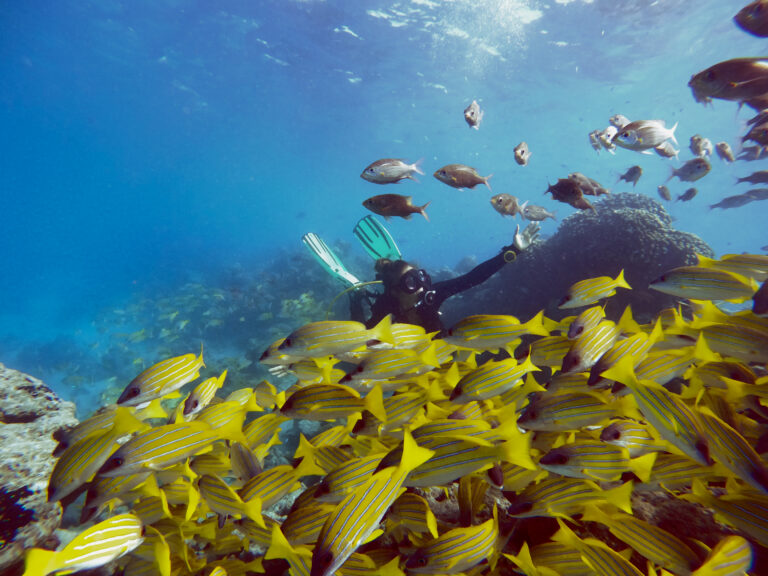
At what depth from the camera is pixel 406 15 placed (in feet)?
74.4

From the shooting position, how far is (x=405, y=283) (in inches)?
206


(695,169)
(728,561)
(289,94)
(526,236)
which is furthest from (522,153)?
(289,94)

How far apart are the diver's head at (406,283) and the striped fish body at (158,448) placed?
12.1ft

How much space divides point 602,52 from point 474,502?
3483 centimetres

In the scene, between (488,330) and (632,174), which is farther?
(632,174)

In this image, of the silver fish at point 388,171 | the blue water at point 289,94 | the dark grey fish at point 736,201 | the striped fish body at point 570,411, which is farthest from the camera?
the blue water at point 289,94

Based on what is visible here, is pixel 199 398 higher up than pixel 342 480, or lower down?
higher up

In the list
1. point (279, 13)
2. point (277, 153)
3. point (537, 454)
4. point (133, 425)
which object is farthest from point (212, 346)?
point (277, 153)

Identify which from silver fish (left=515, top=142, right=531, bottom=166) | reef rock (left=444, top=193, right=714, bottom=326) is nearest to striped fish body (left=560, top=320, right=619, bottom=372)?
silver fish (left=515, top=142, right=531, bottom=166)

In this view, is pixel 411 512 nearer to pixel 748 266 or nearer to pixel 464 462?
pixel 464 462

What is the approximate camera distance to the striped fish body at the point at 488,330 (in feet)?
8.48

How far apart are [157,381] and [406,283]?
357 centimetres

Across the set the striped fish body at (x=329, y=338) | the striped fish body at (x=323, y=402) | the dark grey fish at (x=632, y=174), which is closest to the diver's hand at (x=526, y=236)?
the dark grey fish at (x=632, y=174)

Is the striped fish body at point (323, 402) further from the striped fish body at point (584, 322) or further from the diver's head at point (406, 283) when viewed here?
the diver's head at point (406, 283)
